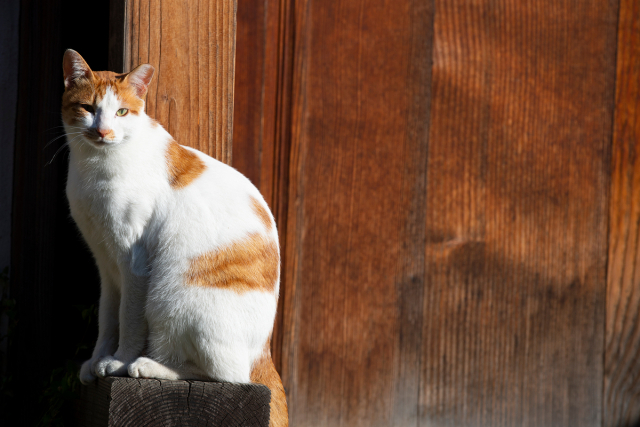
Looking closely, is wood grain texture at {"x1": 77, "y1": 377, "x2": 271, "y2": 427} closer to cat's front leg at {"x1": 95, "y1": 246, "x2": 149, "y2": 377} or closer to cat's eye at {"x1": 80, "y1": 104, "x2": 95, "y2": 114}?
cat's front leg at {"x1": 95, "y1": 246, "x2": 149, "y2": 377}

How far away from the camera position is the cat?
4.88 ft

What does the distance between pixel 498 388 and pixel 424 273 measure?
23.0 inches

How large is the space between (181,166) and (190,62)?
407mm

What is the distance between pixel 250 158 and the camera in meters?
2.07

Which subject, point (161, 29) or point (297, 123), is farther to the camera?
point (297, 123)

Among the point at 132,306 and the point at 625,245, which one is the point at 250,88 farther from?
the point at 625,245

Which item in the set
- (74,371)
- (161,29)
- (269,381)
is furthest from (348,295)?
(161,29)

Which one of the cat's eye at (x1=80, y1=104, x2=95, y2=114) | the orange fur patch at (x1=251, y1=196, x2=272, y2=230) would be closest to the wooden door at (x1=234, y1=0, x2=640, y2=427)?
the orange fur patch at (x1=251, y1=196, x2=272, y2=230)

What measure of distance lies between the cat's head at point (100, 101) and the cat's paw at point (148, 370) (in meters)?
0.59

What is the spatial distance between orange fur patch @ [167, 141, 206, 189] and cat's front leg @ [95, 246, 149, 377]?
21 centimetres

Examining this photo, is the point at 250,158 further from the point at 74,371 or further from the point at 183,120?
the point at 74,371

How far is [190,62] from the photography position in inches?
71.1

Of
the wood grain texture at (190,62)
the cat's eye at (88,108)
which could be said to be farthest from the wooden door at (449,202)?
the cat's eye at (88,108)

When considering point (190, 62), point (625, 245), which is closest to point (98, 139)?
point (190, 62)
